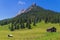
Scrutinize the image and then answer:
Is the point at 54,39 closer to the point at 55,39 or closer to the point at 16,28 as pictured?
the point at 55,39

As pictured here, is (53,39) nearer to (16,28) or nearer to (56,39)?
(56,39)

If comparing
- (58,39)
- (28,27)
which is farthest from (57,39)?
(28,27)

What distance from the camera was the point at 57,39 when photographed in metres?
47.8

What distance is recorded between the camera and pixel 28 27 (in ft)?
602

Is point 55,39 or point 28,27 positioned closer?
point 55,39

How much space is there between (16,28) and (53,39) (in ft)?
466

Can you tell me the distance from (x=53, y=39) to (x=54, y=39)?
266mm

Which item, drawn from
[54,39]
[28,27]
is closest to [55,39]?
[54,39]

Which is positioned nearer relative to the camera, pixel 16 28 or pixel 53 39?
pixel 53 39

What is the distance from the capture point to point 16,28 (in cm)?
18850

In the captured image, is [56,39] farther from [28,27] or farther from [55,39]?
[28,27]

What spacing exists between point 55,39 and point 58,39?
79cm

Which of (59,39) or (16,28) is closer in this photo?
(59,39)

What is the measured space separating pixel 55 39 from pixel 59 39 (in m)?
1.05
